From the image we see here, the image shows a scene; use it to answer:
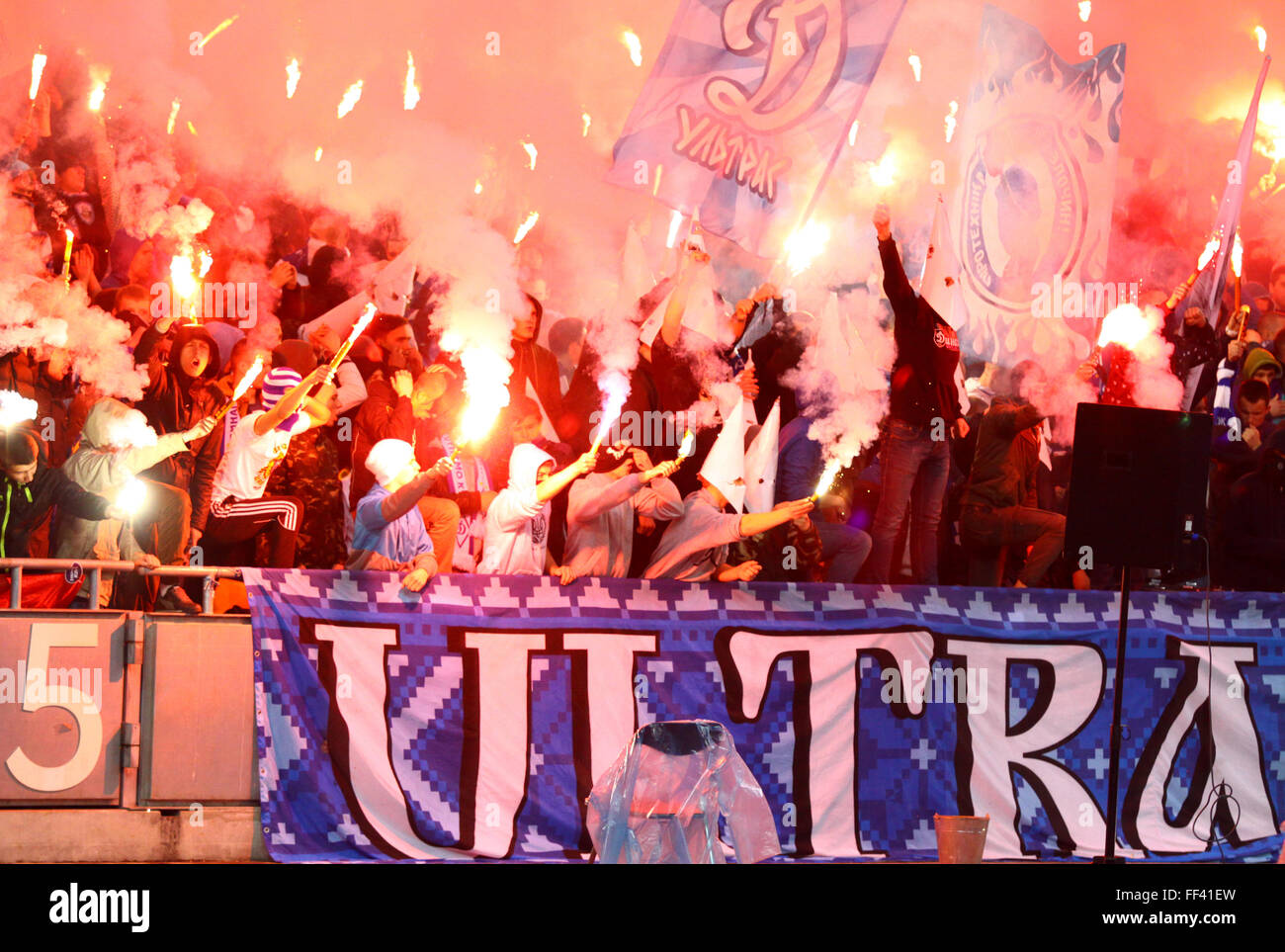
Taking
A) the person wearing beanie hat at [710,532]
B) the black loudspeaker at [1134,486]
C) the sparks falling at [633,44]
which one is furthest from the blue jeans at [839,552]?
the sparks falling at [633,44]

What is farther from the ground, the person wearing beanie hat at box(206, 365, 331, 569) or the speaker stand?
the person wearing beanie hat at box(206, 365, 331, 569)

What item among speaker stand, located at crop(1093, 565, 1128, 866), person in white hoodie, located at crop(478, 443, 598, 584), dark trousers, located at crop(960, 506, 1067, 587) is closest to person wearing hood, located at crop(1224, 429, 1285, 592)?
dark trousers, located at crop(960, 506, 1067, 587)

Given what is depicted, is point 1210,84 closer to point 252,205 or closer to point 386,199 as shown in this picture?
point 386,199

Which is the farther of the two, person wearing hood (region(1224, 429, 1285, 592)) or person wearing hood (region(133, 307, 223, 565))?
person wearing hood (region(1224, 429, 1285, 592))

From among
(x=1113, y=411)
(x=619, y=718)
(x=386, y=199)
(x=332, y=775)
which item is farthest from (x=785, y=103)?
(x=332, y=775)

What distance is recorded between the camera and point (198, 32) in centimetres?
729

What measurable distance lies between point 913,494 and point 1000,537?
1.99ft

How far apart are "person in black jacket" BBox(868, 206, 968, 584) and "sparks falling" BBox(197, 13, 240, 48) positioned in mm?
3850

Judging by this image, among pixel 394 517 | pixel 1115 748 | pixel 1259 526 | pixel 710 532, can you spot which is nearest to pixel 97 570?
pixel 394 517

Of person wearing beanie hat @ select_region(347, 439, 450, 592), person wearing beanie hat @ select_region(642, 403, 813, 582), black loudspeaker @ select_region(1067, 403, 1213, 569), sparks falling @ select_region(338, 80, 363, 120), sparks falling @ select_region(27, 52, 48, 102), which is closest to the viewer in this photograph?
black loudspeaker @ select_region(1067, 403, 1213, 569)

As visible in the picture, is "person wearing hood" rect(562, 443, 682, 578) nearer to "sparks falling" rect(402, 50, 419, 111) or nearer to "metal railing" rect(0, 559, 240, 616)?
"metal railing" rect(0, 559, 240, 616)

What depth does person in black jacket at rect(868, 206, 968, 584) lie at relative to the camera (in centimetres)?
789

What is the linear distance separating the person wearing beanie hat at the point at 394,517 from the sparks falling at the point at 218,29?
7.92ft

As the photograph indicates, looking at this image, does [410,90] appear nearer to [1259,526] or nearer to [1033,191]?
[1033,191]
